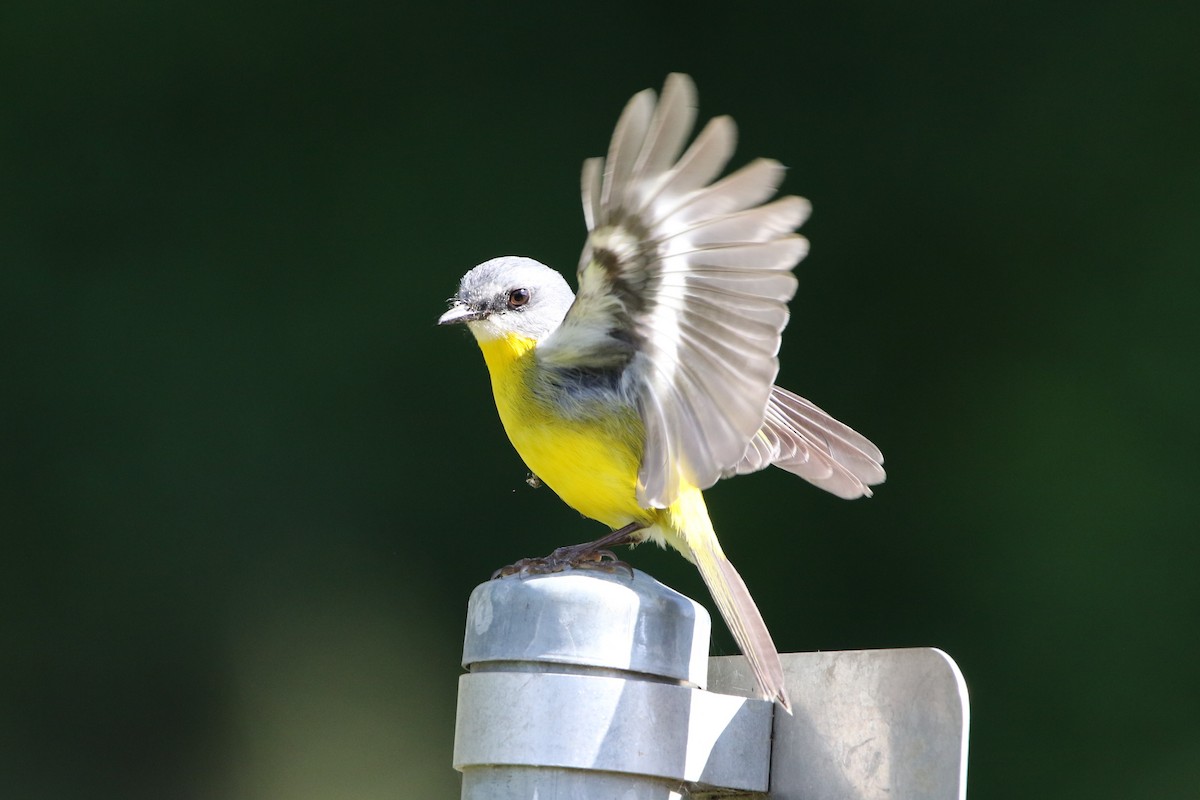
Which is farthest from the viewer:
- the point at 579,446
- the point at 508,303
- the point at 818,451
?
the point at 508,303

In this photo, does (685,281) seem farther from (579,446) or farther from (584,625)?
(584,625)

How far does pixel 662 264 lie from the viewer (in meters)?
2.39

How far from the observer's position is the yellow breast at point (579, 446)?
2699mm

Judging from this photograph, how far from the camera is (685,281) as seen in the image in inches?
→ 93.9

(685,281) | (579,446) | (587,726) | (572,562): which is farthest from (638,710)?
(579,446)

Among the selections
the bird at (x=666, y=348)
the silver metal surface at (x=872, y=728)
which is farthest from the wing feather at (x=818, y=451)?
the silver metal surface at (x=872, y=728)

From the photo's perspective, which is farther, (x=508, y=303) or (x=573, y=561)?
(x=508, y=303)

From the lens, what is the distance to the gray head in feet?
9.84

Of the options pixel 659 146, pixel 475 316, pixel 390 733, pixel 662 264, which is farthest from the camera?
pixel 390 733

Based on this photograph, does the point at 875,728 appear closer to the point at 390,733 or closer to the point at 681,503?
the point at 681,503

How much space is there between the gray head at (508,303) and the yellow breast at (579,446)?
0.11 metres

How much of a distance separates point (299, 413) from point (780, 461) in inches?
126

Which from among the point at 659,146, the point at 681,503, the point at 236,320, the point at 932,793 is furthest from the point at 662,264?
the point at 236,320

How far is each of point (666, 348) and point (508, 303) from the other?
2.05ft
